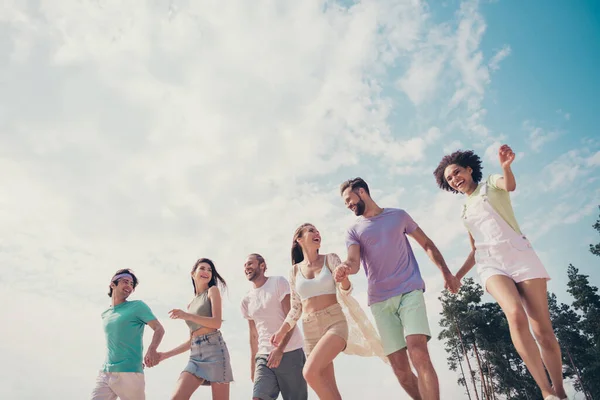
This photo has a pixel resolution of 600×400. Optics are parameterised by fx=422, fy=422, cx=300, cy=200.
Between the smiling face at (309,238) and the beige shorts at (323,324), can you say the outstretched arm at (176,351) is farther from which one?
the smiling face at (309,238)

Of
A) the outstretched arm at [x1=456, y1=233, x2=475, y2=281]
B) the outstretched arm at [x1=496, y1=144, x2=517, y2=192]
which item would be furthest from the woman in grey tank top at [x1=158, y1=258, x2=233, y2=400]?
the outstretched arm at [x1=496, y1=144, x2=517, y2=192]

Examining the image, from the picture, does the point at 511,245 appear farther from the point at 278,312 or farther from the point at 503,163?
the point at 278,312

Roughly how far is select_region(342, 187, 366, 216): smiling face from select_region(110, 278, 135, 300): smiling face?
4.23m

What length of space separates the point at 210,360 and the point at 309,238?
93.0 inches

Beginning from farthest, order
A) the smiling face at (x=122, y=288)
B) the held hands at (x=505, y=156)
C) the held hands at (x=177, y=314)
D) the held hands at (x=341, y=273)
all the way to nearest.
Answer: the smiling face at (x=122, y=288) < the held hands at (x=177, y=314) < the held hands at (x=505, y=156) < the held hands at (x=341, y=273)

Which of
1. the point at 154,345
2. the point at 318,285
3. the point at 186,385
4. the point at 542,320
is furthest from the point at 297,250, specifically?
the point at 542,320

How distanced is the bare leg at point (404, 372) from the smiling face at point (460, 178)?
2464 mm

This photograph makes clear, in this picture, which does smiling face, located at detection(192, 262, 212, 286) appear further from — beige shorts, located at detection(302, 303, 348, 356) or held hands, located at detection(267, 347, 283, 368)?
beige shorts, located at detection(302, 303, 348, 356)

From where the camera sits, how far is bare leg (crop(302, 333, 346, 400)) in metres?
4.98

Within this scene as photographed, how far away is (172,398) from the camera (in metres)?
5.86

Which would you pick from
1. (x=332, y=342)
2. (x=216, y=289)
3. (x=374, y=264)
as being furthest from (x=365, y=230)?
(x=216, y=289)

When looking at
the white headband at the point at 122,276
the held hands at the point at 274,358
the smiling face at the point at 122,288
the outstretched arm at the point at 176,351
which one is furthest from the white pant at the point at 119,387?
the held hands at the point at 274,358

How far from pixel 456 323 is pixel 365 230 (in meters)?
42.3

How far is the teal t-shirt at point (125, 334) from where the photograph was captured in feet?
21.8
